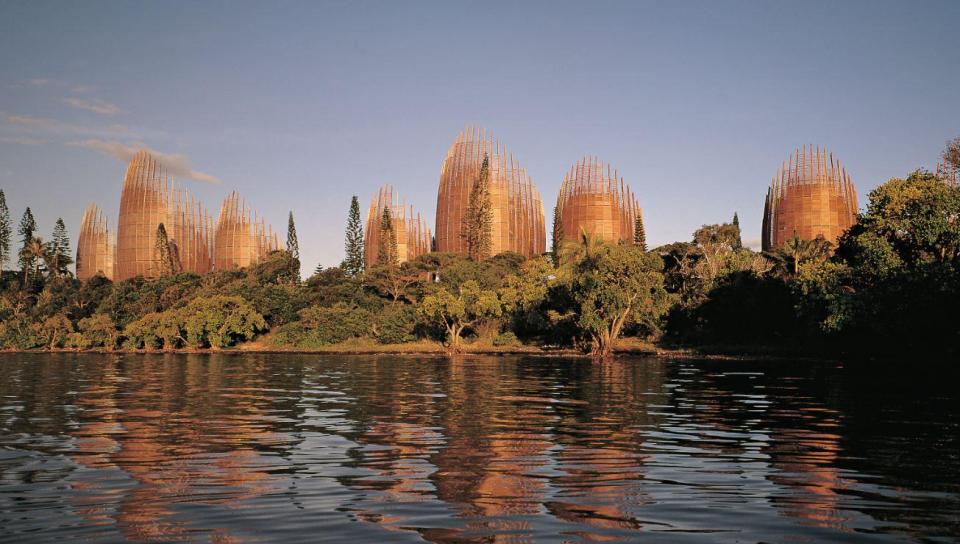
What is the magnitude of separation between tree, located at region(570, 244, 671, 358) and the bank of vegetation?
11 cm

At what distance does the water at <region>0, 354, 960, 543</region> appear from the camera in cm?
901

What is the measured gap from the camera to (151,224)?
115375 mm

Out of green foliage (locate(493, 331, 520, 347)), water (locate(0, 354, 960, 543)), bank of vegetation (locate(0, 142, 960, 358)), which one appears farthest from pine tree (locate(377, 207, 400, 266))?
water (locate(0, 354, 960, 543))

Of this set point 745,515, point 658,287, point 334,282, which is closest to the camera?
point 745,515

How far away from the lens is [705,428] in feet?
59.5

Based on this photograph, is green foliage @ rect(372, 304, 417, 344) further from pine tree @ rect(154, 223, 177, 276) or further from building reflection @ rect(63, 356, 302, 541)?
pine tree @ rect(154, 223, 177, 276)

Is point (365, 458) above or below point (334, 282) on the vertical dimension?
below

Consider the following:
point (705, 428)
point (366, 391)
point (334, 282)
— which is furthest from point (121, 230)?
point (705, 428)

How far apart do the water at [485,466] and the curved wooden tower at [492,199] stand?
75139 mm

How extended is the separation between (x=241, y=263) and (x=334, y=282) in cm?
3048

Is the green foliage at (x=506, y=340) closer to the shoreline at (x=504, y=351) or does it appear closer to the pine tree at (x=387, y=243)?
the shoreline at (x=504, y=351)

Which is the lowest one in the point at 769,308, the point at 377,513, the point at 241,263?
the point at 377,513

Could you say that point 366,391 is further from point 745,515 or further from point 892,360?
point 892,360

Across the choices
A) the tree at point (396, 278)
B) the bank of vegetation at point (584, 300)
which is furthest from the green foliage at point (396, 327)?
the tree at point (396, 278)
